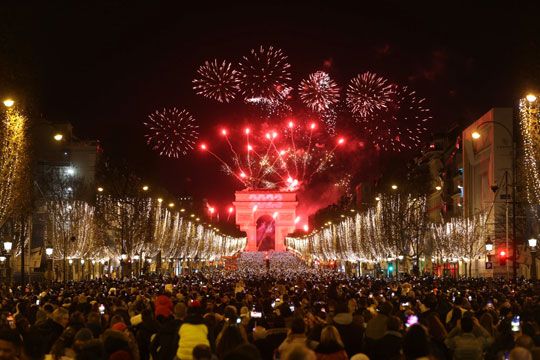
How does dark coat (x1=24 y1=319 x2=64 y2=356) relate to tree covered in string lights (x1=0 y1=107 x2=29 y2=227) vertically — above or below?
below

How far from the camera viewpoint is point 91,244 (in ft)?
289

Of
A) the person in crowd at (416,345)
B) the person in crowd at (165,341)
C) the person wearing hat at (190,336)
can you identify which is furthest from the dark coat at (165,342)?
the person in crowd at (416,345)

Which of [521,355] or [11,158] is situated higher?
[11,158]

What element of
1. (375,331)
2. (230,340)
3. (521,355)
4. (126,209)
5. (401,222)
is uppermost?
(126,209)

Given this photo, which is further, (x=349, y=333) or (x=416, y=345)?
(x=349, y=333)

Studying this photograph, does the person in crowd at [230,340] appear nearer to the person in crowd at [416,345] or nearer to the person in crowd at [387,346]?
the person in crowd at [387,346]

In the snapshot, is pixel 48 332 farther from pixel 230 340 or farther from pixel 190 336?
pixel 230 340

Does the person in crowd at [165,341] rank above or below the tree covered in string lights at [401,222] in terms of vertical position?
below

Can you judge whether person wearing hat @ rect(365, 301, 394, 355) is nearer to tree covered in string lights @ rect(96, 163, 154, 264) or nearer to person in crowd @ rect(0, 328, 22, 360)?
person in crowd @ rect(0, 328, 22, 360)

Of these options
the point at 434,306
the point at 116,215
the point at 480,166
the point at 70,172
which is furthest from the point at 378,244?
the point at 434,306

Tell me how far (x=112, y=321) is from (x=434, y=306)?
10.0 metres

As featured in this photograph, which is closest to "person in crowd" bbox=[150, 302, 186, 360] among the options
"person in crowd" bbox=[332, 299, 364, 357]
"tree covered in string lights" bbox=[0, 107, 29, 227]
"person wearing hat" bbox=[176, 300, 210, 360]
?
"person wearing hat" bbox=[176, 300, 210, 360]

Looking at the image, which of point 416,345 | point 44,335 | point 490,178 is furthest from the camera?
point 490,178

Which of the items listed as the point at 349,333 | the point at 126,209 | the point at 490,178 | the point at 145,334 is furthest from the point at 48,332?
the point at 490,178
